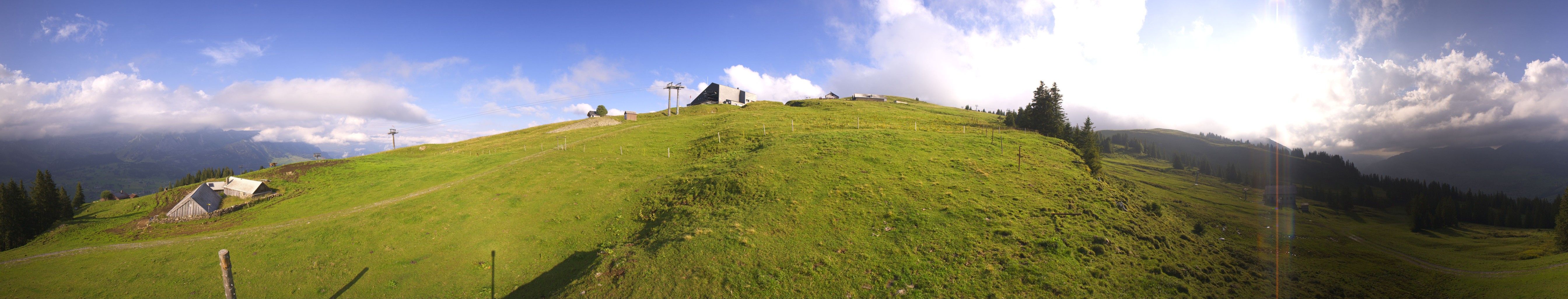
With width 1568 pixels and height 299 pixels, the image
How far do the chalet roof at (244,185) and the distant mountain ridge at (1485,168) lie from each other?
151 meters

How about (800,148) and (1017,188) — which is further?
(800,148)

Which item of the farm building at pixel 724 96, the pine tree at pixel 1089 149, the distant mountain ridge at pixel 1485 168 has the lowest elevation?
the distant mountain ridge at pixel 1485 168

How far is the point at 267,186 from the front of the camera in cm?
3622

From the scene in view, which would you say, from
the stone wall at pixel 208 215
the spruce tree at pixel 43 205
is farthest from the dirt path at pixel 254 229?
the spruce tree at pixel 43 205

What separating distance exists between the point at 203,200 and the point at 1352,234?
72.1 m

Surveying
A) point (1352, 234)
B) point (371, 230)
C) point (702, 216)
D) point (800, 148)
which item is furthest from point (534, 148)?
point (1352, 234)

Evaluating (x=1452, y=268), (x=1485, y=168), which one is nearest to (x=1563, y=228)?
(x=1452, y=268)

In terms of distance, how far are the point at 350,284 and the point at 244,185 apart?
2824 centimetres

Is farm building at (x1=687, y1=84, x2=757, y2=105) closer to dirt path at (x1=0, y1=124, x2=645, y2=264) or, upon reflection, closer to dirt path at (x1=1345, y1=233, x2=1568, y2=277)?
dirt path at (x1=0, y1=124, x2=645, y2=264)

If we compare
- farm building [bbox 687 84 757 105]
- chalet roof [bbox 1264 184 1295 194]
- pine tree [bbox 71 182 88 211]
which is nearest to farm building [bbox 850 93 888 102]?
farm building [bbox 687 84 757 105]

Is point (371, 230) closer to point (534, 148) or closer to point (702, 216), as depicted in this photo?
point (702, 216)

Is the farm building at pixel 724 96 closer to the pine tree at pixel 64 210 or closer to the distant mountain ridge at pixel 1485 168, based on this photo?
the pine tree at pixel 64 210

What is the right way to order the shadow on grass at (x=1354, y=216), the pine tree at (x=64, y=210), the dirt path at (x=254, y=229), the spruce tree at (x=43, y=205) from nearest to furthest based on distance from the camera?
the dirt path at (x=254, y=229) < the spruce tree at (x=43, y=205) < the shadow on grass at (x=1354, y=216) < the pine tree at (x=64, y=210)

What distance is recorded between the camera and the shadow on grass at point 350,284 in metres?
19.0
